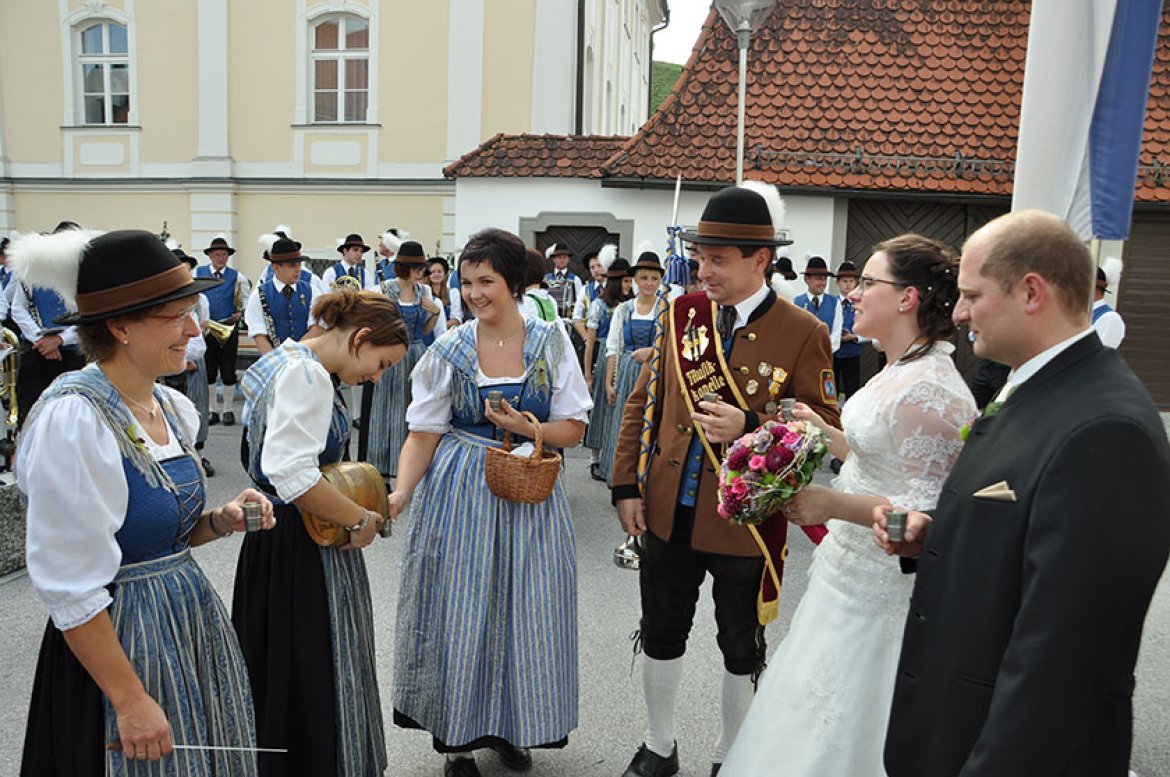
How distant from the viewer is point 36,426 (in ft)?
6.40

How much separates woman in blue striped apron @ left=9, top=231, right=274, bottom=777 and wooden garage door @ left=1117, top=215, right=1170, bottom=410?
500 inches

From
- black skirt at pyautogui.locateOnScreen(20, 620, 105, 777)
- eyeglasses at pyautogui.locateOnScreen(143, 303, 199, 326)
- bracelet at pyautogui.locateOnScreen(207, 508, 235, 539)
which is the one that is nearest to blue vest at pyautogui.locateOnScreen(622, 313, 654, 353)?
bracelet at pyautogui.locateOnScreen(207, 508, 235, 539)

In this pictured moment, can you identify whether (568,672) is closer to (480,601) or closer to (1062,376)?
(480,601)

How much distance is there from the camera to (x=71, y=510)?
1881 millimetres

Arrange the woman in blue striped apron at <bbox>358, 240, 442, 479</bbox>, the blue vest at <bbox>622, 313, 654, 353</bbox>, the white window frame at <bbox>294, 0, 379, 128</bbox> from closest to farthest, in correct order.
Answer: the woman in blue striped apron at <bbox>358, 240, 442, 479</bbox>, the blue vest at <bbox>622, 313, 654, 353</bbox>, the white window frame at <bbox>294, 0, 379, 128</bbox>

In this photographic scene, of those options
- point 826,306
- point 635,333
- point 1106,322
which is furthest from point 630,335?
point 1106,322

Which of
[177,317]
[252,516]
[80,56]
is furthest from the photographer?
[80,56]

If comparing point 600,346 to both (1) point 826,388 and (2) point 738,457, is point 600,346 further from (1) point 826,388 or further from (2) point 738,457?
(2) point 738,457

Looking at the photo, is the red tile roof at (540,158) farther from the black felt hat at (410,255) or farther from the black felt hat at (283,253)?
the black felt hat at (410,255)

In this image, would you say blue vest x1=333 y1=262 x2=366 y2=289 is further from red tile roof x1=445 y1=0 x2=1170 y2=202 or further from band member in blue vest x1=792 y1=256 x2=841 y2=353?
band member in blue vest x1=792 y1=256 x2=841 y2=353

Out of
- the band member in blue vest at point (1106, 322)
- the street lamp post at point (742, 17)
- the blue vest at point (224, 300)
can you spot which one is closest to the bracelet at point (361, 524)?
the street lamp post at point (742, 17)

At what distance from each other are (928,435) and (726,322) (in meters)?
0.96

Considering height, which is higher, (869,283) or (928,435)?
(869,283)

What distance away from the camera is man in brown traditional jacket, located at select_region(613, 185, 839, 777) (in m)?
3.12
